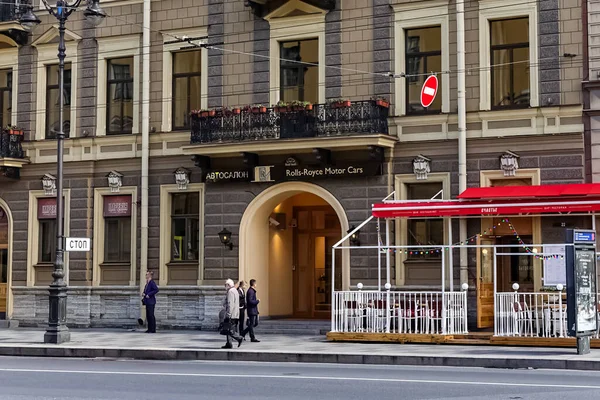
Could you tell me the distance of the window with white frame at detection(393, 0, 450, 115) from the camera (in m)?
26.4

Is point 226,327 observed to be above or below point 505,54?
below

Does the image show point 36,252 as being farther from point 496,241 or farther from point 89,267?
point 496,241

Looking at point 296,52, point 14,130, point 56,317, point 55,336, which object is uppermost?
point 296,52

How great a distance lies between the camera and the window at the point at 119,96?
101 ft

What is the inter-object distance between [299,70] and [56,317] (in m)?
9.69

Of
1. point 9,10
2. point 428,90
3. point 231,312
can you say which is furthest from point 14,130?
point 428,90

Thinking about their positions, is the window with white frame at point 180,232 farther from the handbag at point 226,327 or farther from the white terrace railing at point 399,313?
the handbag at point 226,327

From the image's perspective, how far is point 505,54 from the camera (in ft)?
84.7

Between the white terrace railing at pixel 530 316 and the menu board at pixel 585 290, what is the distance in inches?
56.4

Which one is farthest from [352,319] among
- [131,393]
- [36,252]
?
[36,252]

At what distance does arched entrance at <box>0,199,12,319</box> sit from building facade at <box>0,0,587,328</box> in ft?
0.34

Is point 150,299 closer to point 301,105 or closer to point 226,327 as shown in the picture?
point 226,327

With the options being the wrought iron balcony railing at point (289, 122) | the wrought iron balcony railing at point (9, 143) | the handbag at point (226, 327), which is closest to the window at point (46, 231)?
the wrought iron balcony railing at point (9, 143)

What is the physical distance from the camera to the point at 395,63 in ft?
88.1
